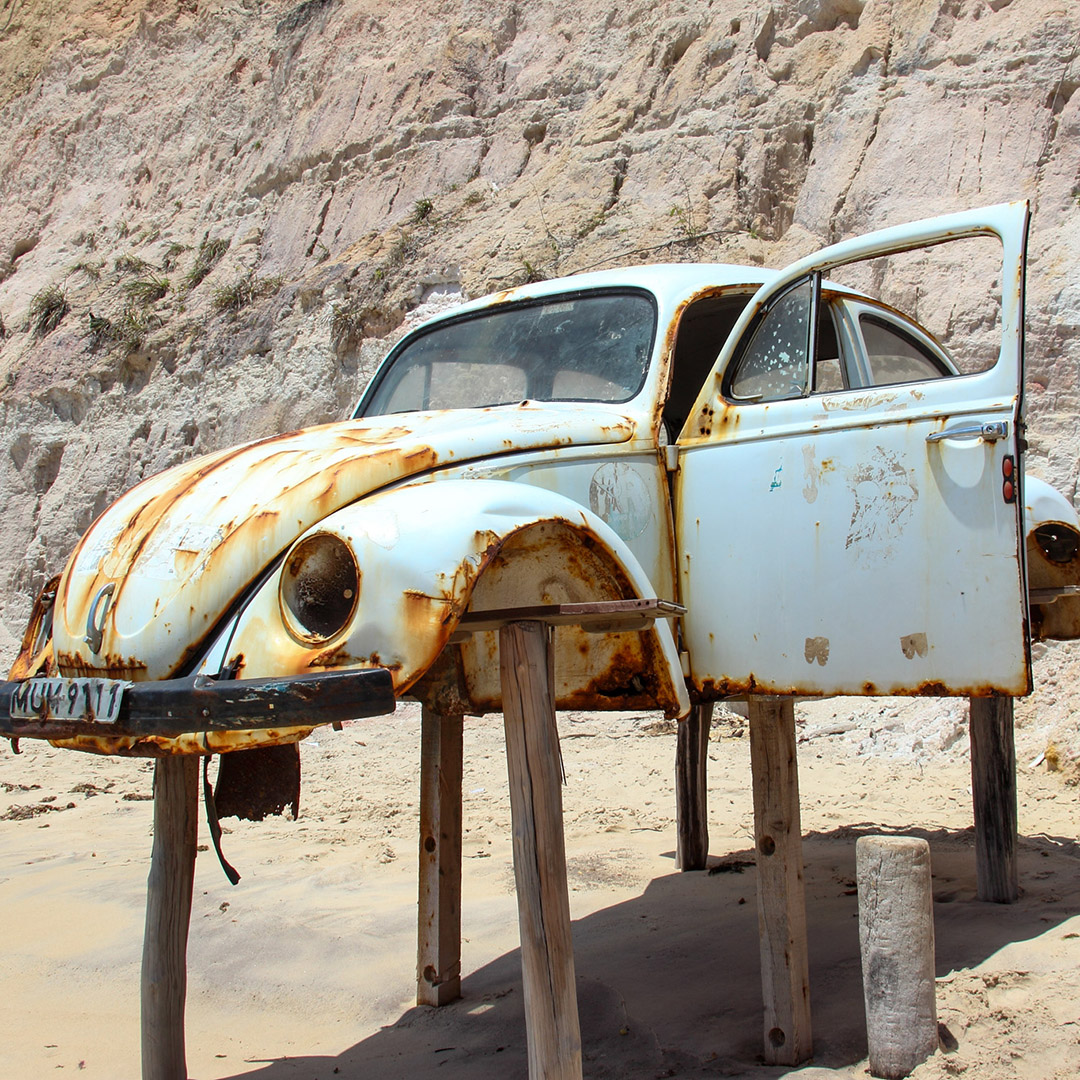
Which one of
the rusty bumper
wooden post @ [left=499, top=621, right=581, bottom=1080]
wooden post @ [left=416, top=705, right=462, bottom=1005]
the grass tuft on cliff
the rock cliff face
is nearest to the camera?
the rusty bumper

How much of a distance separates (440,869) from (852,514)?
2.16 m

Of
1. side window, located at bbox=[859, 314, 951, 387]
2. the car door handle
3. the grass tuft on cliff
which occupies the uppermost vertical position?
the grass tuft on cliff

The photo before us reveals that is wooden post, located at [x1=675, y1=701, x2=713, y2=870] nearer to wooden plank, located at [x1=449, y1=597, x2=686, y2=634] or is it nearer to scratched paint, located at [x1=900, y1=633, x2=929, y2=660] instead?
scratched paint, located at [x1=900, y1=633, x2=929, y2=660]

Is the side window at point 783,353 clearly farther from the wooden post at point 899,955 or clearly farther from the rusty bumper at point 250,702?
the rusty bumper at point 250,702

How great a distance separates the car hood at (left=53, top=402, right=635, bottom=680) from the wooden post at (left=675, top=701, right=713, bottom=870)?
2.82 meters

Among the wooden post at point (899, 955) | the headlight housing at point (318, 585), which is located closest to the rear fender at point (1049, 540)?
the wooden post at point (899, 955)

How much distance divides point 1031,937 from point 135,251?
16463 millimetres

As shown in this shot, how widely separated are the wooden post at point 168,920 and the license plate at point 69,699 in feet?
2.15

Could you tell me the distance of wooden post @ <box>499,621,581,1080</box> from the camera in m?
2.96

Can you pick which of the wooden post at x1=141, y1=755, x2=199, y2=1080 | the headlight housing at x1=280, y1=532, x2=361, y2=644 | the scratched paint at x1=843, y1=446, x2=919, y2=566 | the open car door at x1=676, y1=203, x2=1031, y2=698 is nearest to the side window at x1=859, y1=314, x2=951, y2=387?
the open car door at x1=676, y1=203, x2=1031, y2=698

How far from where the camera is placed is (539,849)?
9.96 ft

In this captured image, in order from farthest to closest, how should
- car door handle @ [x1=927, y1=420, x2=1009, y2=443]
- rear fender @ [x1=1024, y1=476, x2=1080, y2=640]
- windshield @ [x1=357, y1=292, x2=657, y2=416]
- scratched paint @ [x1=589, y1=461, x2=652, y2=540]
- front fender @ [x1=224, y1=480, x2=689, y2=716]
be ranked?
rear fender @ [x1=1024, y1=476, x2=1080, y2=640]
windshield @ [x1=357, y1=292, x2=657, y2=416]
scratched paint @ [x1=589, y1=461, x2=652, y2=540]
car door handle @ [x1=927, y1=420, x2=1009, y2=443]
front fender @ [x1=224, y1=480, x2=689, y2=716]

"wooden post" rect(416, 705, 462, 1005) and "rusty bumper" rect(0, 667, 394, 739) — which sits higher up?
"rusty bumper" rect(0, 667, 394, 739)

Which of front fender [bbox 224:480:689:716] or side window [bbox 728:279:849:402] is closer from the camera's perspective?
front fender [bbox 224:480:689:716]
